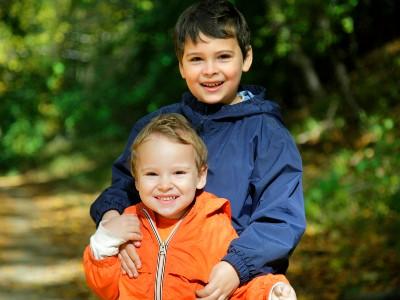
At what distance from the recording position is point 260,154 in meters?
2.58

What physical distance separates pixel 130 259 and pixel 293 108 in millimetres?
10302

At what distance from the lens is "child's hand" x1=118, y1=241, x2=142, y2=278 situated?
250 cm

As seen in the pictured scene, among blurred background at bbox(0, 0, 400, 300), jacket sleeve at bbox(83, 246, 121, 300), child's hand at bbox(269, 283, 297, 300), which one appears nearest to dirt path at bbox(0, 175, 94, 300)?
blurred background at bbox(0, 0, 400, 300)

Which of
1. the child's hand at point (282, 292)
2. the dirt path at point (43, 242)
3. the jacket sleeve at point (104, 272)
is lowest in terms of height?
the dirt path at point (43, 242)

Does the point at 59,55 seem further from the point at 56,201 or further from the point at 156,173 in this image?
the point at 156,173

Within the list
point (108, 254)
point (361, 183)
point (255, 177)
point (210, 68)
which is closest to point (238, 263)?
point (255, 177)

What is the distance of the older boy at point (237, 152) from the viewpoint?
2426mm

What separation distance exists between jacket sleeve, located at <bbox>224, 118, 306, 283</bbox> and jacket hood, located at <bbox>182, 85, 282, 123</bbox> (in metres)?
0.08

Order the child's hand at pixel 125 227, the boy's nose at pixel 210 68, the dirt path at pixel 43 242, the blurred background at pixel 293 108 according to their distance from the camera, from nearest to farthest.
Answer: the child's hand at pixel 125 227 < the boy's nose at pixel 210 68 < the blurred background at pixel 293 108 < the dirt path at pixel 43 242

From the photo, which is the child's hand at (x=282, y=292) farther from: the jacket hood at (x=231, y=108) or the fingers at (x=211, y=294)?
the jacket hood at (x=231, y=108)

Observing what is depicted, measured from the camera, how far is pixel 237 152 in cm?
261

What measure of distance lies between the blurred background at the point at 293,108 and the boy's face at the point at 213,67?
8.31ft

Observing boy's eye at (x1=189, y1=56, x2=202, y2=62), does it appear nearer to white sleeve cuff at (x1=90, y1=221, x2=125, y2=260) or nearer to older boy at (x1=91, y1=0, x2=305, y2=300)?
older boy at (x1=91, y1=0, x2=305, y2=300)

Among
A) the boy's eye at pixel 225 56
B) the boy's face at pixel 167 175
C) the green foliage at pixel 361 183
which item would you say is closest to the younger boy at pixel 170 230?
the boy's face at pixel 167 175
